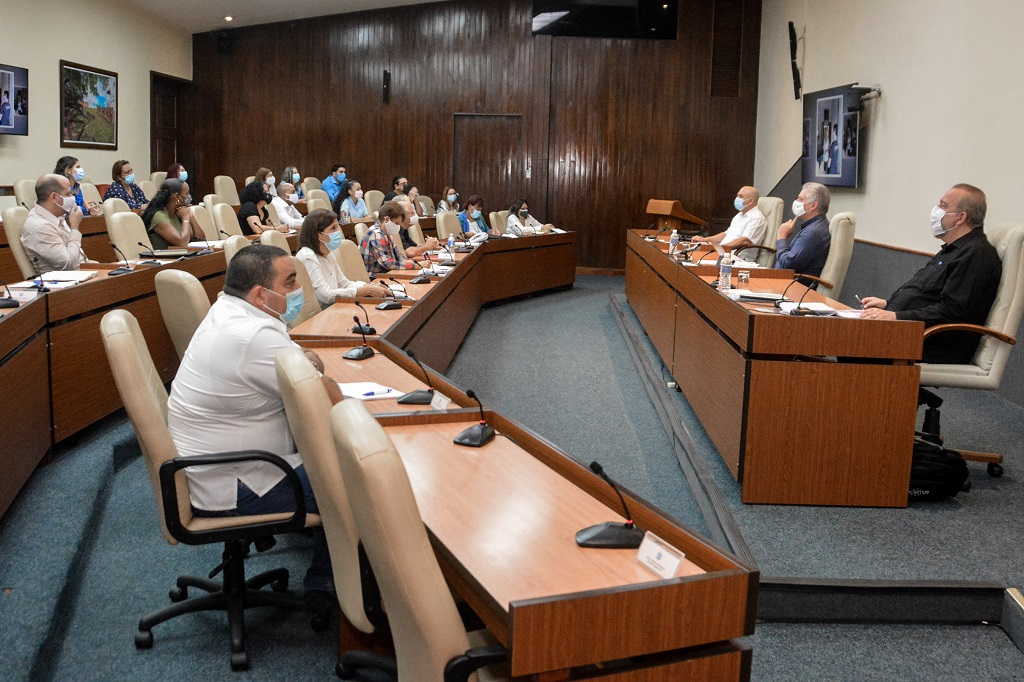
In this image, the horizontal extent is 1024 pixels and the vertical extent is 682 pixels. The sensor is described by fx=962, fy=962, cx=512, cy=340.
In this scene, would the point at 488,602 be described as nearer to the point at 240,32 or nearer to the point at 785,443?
the point at 785,443

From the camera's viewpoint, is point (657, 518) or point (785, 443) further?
point (785, 443)

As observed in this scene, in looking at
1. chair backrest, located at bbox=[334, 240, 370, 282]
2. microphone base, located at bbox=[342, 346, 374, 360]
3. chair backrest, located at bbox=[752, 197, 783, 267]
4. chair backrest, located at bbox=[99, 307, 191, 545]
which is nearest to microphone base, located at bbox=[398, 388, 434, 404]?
chair backrest, located at bbox=[99, 307, 191, 545]

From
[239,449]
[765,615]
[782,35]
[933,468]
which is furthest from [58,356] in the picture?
[782,35]

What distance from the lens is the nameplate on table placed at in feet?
5.57

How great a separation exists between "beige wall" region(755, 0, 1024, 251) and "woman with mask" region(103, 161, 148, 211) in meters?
6.85

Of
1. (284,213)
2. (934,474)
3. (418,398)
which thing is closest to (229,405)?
(418,398)

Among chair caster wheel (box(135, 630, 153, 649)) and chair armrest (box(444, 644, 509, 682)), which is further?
chair caster wheel (box(135, 630, 153, 649))

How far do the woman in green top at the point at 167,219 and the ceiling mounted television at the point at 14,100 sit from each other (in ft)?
11.9

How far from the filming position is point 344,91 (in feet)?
46.0

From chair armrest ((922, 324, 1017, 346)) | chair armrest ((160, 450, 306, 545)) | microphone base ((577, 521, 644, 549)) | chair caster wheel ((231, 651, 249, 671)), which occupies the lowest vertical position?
chair caster wheel ((231, 651, 249, 671))

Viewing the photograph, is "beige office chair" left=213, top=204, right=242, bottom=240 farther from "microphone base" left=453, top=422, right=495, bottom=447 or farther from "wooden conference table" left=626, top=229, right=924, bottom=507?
"microphone base" left=453, top=422, right=495, bottom=447

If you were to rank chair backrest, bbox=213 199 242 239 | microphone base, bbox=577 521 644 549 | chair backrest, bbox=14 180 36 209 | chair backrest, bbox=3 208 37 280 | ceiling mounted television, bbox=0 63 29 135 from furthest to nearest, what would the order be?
ceiling mounted television, bbox=0 63 29 135 < chair backrest, bbox=14 180 36 209 < chair backrest, bbox=213 199 242 239 < chair backrest, bbox=3 208 37 280 < microphone base, bbox=577 521 644 549

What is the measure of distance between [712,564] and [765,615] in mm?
1429

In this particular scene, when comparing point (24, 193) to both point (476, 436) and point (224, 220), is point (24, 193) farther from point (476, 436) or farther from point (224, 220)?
point (476, 436)
